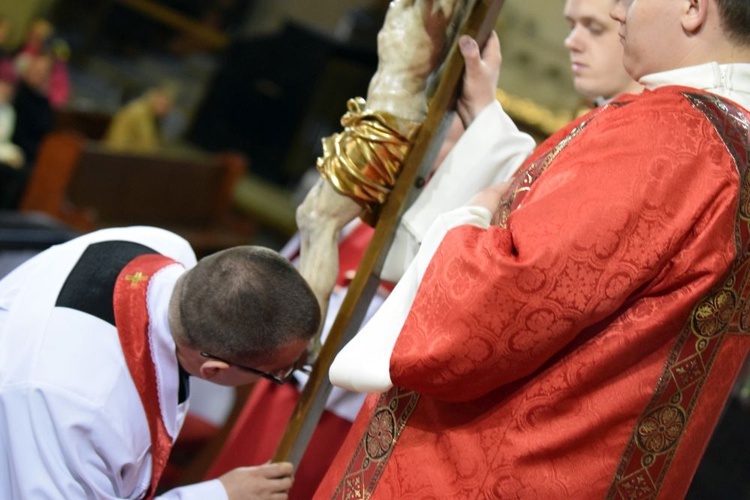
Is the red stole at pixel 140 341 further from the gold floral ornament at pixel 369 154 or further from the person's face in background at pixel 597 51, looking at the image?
the person's face in background at pixel 597 51

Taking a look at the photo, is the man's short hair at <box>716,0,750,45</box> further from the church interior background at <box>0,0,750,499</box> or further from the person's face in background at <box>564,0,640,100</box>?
the church interior background at <box>0,0,750,499</box>

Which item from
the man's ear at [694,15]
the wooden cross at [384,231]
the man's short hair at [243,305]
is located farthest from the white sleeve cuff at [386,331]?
the man's ear at [694,15]

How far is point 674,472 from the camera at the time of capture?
1.79 meters

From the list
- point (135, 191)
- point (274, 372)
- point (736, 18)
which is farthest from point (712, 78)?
point (135, 191)

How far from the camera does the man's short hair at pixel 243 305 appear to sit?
6.45 ft

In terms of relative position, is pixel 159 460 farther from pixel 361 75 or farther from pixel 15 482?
pixel 361 75

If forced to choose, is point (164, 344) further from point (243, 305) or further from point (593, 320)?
point (593, 320)

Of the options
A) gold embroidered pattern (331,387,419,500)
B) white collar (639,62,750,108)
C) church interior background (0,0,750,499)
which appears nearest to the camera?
white collar (639,62,750,108)

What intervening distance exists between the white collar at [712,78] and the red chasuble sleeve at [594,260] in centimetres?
7

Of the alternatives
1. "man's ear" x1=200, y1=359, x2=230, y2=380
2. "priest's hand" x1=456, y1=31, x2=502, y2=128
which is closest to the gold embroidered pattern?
"man's ear" x1=200, y1=359, x2=230, y2=380

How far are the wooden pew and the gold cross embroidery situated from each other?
459 centimetres

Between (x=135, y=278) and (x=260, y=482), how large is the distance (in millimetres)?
490

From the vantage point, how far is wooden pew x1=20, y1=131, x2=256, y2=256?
6609mm

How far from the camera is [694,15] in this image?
5.49 ft
